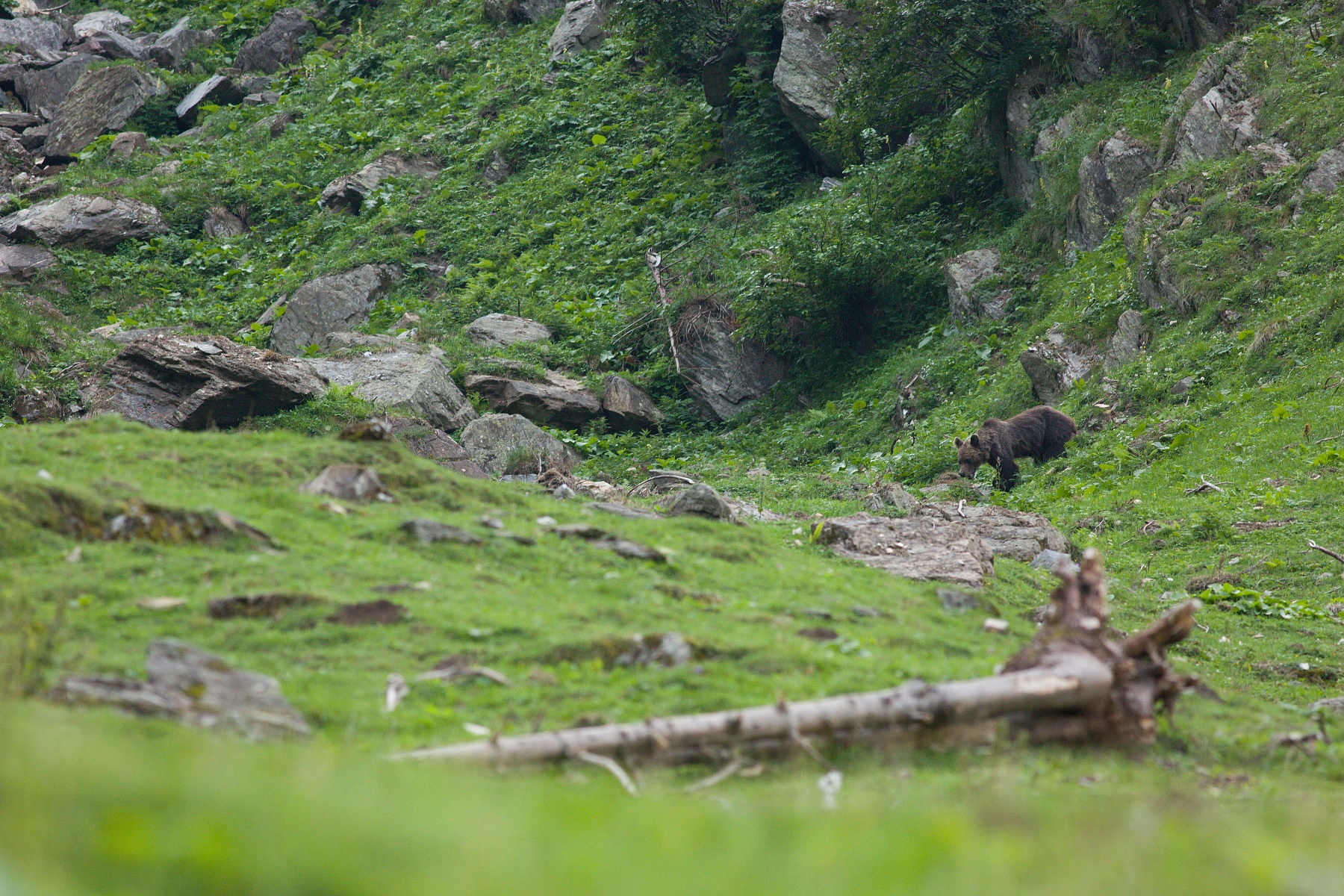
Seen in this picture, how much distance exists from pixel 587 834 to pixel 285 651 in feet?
11.1

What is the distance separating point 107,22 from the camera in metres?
44.7

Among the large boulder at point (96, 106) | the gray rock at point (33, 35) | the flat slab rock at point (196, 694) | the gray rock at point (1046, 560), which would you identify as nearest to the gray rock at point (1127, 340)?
the gray rock at point (1046, 560)

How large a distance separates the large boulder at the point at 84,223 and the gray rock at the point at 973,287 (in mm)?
23153

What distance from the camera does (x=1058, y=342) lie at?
771 inches

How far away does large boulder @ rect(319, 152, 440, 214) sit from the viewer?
106 feet

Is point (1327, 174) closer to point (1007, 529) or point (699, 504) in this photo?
point (1007, 529)

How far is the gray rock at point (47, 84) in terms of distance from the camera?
126ft

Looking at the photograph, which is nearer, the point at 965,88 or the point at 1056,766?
the point at 1056,766

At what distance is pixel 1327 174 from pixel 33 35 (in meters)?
45.5

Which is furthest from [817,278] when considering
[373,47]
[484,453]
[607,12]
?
[373,47]

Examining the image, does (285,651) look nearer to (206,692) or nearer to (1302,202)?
(206,692)

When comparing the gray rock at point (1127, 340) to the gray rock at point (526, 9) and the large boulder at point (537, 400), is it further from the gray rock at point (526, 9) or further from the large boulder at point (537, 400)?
the gray rock at point (526, 9)

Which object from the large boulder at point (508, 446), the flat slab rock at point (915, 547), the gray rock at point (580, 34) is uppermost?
the gray rock at point (580, 34)

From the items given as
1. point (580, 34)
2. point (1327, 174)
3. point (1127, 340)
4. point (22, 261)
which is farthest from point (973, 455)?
point (580, 34)
